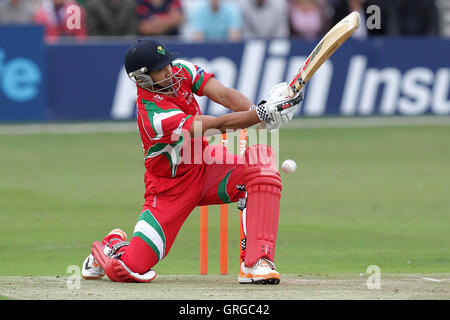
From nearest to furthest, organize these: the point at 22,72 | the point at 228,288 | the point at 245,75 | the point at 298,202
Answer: the point at 228,288 < the point at 298,202 < the point at 22,72 < the point at 245,75

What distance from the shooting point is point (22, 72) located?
18516 millimetres

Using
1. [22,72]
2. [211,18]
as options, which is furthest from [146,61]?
[211,18]

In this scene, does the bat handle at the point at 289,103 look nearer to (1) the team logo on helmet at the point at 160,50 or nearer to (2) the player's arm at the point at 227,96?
(2) the player's arm at the point at 227,96

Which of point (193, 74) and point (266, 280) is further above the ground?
point (193, 74)

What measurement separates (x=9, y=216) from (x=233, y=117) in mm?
5090

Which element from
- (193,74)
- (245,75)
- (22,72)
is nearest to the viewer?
(193,74)

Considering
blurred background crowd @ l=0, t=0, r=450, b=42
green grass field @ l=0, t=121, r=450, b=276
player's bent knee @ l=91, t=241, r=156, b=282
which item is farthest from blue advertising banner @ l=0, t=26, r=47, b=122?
player's bent knee @ l=91, t=241, r=156, b=282

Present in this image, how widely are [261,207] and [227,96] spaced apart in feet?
Result: 3.66

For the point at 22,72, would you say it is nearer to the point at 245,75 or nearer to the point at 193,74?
the point at 245,75

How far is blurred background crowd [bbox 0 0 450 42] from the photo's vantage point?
19859mm

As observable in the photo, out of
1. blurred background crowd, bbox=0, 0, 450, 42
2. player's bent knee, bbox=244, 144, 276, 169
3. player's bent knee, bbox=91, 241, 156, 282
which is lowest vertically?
player's bent knee, bbox=91, 241, 156, 282

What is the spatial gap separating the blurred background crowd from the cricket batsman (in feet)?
37.8

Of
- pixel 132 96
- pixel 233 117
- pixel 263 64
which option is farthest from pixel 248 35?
pixel 233 117

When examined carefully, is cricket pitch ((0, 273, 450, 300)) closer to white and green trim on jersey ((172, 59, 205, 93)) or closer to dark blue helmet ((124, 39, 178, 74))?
white and green trim on jersey ((172, 59, 205, 93))
